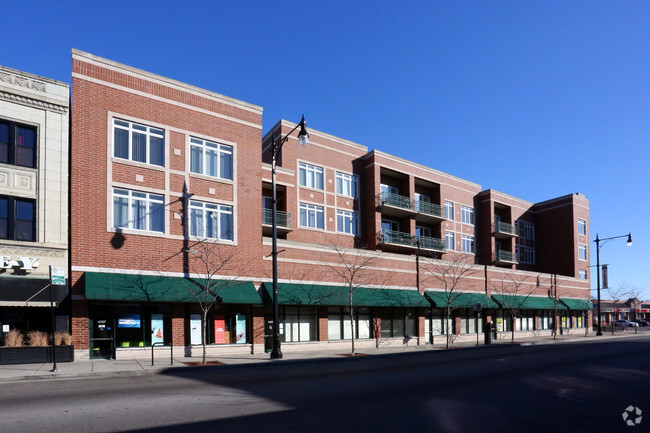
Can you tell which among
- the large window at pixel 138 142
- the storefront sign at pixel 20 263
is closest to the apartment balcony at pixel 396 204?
the large window at pixel 138 142

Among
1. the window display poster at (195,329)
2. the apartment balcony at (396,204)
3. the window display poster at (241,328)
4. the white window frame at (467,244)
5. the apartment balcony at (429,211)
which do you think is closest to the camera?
the window display poster at (195,329)

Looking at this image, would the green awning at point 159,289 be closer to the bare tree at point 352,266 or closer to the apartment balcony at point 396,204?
the bare tree at point 352,266

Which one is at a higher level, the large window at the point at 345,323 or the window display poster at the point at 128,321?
the window display poster at the point at 128,321

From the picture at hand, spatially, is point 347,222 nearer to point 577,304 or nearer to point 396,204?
point 396,204

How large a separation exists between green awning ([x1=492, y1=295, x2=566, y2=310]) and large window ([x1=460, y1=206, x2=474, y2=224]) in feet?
27.8

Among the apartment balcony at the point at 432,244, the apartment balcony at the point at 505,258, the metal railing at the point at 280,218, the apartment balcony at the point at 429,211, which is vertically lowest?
the apartment balcony at the point at 505,258

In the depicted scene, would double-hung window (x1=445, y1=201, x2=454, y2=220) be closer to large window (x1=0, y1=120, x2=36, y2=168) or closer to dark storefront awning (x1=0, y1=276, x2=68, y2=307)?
dark storefront awning (x1=0, y1=276, x2=68, y2=307)

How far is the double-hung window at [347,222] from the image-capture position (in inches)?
1469

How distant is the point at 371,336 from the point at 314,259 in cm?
645

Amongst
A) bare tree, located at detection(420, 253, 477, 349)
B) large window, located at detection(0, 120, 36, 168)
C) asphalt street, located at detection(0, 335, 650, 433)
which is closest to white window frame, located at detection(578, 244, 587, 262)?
bare tree, located at detection(420, 253, 477, 349)

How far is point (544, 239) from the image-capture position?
184 ft

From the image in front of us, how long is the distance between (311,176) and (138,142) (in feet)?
48.8

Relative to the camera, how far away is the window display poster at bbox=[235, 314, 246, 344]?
978 inches

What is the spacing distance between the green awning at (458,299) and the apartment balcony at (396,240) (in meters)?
5.09
